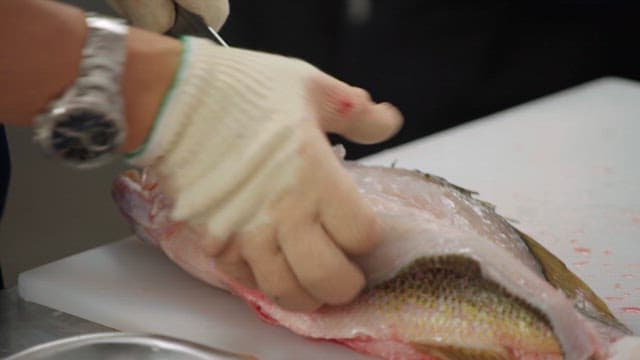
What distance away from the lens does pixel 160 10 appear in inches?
Answer: 52.1

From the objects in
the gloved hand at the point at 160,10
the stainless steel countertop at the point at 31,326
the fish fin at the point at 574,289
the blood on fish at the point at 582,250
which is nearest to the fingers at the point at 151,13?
the gloved hand at the point at 160,10

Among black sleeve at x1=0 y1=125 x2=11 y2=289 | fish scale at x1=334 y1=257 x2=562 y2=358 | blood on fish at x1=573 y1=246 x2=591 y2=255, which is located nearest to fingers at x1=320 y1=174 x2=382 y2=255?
fish scale at x1=334 y1=257 x2=562 y2=358

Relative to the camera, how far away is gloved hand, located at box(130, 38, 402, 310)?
967 mm

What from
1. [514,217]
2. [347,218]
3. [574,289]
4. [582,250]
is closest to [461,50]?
[514,217]

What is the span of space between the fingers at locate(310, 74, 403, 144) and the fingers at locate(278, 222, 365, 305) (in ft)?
0.44

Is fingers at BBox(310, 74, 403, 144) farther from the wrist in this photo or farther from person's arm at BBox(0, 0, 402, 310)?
the wrist

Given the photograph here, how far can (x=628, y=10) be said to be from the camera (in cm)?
342

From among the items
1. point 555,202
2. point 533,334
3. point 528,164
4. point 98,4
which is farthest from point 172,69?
point 98,4

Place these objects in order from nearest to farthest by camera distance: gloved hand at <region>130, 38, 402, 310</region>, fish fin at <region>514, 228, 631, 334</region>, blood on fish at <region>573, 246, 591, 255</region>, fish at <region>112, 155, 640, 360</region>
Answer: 1. gloved hand at <region>130, 38, 402, 310</region>
2. fish at <region>112, 155, 640, 360</region>
3. fish fin at <region>514, 228, 631, 334</region>
4. blood on fish at <region>573, 246, 591, 255</region>

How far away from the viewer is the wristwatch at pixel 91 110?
0.98m

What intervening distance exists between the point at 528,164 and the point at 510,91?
166cm

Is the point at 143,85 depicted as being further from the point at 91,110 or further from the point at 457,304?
the point at 457,304

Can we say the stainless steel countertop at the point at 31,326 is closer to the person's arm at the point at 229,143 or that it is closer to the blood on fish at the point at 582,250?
the person's arm at the point at 229,143

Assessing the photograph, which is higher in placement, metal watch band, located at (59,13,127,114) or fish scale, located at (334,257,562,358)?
metal watch band, located at (59,13,127,114)
